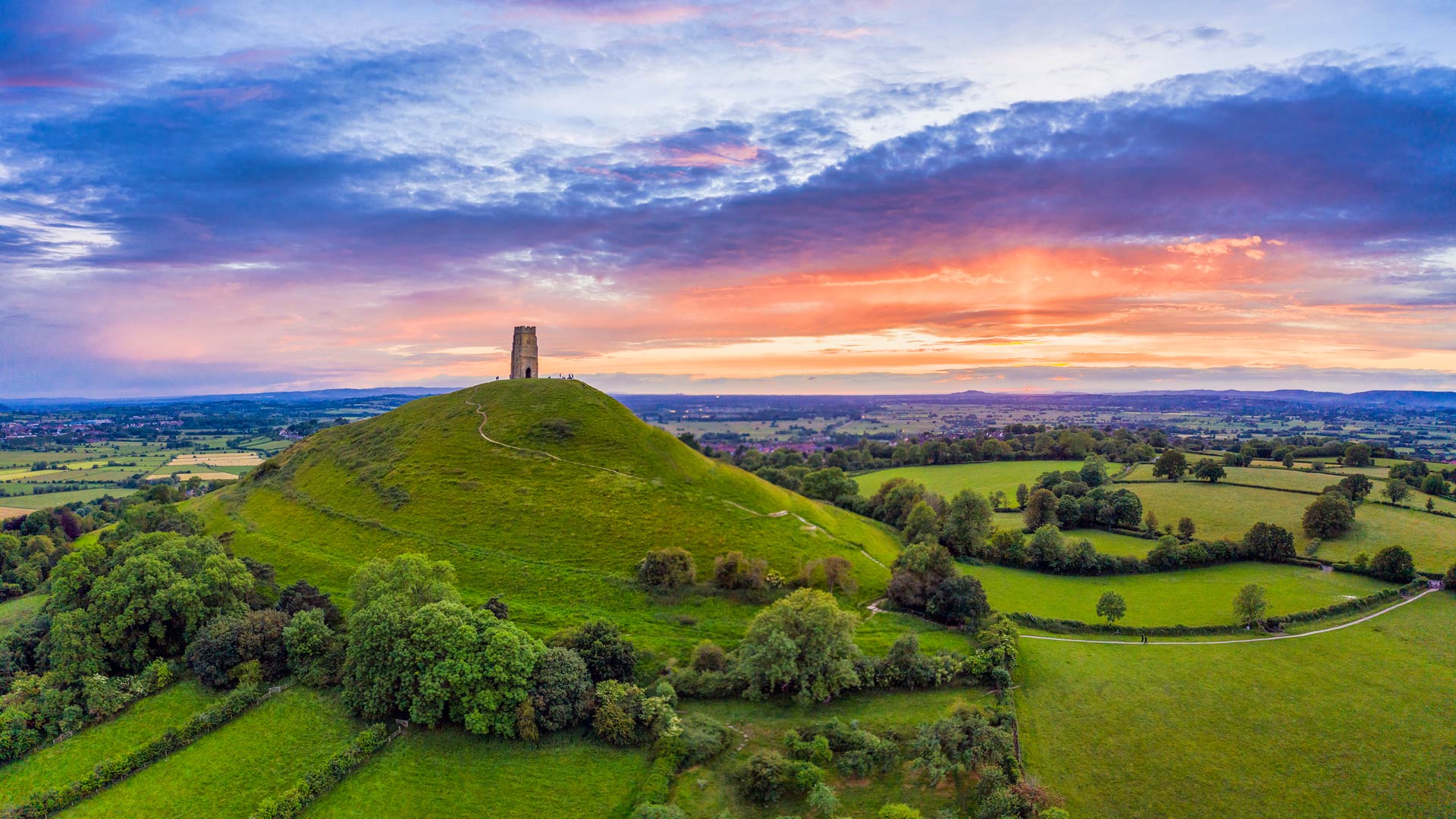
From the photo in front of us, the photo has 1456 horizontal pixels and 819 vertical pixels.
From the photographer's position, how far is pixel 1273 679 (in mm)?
47625

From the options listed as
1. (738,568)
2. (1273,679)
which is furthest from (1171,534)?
(738,568)

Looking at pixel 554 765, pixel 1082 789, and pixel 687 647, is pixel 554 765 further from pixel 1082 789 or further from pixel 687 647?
pixel 1082 789

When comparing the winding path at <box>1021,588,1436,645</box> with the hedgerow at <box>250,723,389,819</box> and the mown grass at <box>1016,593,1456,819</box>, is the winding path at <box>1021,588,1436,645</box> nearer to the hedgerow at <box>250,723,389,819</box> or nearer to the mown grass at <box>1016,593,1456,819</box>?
the mown grass at <box>1016,593,1456,819</box>

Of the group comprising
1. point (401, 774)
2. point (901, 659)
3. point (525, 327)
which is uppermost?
point (525, 327)

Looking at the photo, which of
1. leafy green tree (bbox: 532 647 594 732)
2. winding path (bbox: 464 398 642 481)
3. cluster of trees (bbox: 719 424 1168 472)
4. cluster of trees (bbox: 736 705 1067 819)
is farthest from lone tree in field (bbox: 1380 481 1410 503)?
leafy green tree (bbox: 532 647 594 732)

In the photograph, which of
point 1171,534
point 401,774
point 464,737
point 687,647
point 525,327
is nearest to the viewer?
point 401,774

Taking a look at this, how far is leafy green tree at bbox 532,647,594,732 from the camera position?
41.6m

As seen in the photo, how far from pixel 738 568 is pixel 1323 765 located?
43.1 metres

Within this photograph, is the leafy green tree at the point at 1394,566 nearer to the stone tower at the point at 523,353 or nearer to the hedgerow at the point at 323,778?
the hedgerow at the point at 323,778

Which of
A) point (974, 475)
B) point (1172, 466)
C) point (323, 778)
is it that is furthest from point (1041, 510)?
point (323, 778)

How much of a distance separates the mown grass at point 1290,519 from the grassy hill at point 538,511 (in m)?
43.8

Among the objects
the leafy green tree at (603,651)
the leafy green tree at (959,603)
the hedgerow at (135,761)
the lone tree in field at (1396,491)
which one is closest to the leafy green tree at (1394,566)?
the lone tree in field at (1396,491)

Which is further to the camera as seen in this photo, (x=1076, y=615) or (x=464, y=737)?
(x=1076, y=615)

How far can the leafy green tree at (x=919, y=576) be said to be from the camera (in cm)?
6041
